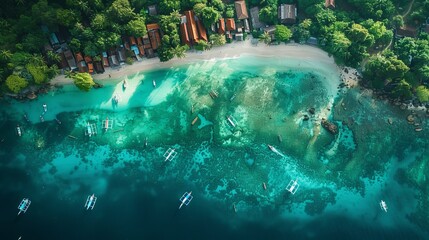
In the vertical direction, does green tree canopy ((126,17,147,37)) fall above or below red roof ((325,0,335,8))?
above

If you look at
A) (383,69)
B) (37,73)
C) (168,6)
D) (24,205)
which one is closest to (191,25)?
(168,6)

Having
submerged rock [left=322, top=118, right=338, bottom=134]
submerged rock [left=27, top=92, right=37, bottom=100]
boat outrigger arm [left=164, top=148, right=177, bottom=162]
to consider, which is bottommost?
submerged rock [left=322, top=118, right=338, bottom=134]

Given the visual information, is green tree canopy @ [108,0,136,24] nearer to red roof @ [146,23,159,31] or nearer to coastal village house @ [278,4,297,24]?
red roof @ [146,23,159,31]

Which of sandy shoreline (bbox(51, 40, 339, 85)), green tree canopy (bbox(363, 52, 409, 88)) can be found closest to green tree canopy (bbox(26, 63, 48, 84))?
sandy shoreline (bbox(51, 40, 339, 85))

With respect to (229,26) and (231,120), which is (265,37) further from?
(231,120)

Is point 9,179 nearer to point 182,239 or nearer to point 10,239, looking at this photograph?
point 10,239

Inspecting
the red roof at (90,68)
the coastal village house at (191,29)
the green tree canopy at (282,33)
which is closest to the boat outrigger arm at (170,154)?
the coastal village house at (191,29)

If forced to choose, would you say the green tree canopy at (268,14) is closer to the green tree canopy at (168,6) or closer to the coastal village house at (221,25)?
the coastal village house at (221,25)
